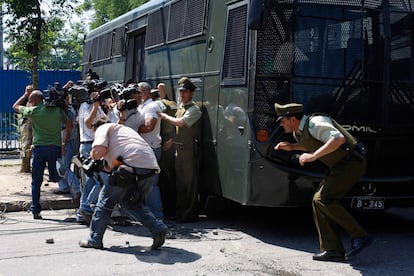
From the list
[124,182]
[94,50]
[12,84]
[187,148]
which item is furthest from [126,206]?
[12,84]

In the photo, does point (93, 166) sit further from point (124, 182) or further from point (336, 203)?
point (336, 203)

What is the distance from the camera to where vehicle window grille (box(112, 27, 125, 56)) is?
11711mm

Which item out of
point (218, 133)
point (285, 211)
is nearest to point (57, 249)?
point (218, 133)

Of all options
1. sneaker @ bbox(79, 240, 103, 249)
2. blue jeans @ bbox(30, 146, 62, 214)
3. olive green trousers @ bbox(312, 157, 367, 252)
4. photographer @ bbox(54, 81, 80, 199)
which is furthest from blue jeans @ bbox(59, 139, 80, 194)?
olive green trousers @ bbox(312, 157, 367, 252)

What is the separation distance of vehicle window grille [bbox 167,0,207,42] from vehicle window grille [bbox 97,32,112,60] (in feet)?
12.5

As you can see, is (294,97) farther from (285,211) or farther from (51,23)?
(51,23)

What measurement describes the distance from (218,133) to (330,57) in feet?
5.56

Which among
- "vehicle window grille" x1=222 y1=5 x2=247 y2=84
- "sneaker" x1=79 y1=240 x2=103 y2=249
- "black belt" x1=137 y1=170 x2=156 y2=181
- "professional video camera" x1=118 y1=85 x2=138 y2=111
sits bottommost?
"sneaker" x1=79 y1=240 x2=103 y2=249

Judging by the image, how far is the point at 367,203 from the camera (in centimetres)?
698

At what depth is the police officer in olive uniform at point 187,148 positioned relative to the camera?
7875 mm

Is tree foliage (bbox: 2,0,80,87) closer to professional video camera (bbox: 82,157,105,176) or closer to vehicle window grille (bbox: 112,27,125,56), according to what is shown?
vehicle window grille (bbox: 112,27,125,56)

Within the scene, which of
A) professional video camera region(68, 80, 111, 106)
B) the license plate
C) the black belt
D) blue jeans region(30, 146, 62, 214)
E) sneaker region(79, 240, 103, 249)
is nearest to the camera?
the black belt

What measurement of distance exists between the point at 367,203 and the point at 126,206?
2728 mm

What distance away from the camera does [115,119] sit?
7.73 m
